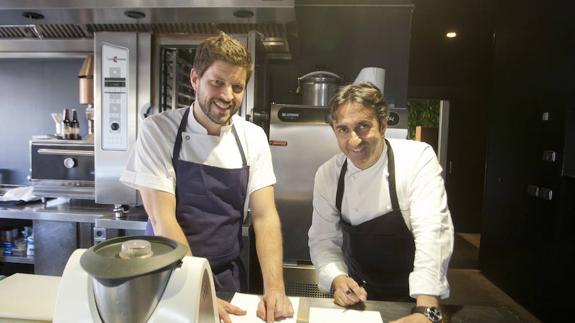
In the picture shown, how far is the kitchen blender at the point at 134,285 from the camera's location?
60cm

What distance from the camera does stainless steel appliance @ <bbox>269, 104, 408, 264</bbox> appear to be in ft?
9.08

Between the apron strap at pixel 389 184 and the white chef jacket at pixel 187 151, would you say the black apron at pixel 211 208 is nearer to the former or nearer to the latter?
the white chef jacket at pixel 187 151

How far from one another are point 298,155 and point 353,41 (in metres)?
1.23

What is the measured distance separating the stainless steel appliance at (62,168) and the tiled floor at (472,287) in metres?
2.97

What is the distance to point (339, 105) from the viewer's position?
144 centimetres

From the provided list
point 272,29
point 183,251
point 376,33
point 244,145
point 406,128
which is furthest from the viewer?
point 376,33

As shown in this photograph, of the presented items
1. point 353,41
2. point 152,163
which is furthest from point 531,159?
point 152,163

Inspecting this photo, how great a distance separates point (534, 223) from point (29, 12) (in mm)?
4020

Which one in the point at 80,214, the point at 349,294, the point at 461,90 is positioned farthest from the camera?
the point at 461,90

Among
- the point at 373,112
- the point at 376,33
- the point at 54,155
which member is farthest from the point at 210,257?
the point at 376,33

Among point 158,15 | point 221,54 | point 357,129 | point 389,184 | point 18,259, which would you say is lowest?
point 18,259

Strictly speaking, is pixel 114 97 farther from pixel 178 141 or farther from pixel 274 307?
pixel 274 307

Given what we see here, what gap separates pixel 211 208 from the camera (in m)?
1.50

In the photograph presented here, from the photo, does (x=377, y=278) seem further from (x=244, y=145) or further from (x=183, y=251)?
(x=183, y=251)
